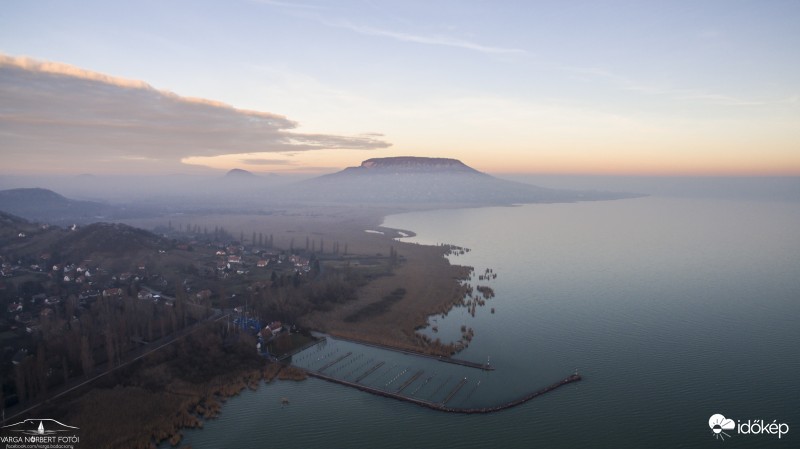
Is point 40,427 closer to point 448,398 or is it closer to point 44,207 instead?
point 448,398

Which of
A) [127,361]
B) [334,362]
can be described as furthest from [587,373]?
[127,361]

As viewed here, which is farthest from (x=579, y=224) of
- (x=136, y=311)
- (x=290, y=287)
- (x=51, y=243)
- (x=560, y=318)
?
(x=51, y=243)

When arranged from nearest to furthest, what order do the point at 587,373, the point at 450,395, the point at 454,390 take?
the point at 450,395, the point at 454,390, the point at 587,373

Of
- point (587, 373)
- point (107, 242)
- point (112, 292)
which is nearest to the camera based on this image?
point (587, 373)

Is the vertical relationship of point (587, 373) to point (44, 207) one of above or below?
above

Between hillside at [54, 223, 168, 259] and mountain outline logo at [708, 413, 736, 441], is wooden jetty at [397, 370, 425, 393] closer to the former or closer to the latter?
mountain outline logo at [708, 413, 736, 441]
